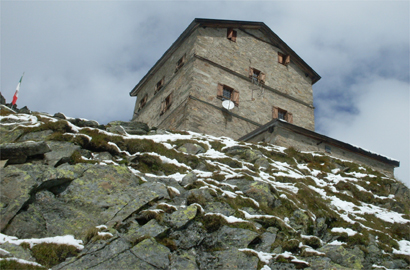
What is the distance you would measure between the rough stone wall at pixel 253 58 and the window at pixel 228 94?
5.49 ft

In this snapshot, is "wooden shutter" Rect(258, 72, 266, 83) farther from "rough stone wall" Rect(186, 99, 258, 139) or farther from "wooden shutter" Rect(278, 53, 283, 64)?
"rough stone wall" Rect(186, 99, 258, 139)

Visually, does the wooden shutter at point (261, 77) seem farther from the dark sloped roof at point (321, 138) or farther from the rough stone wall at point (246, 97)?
the dark sloped roof at point (321, 138)

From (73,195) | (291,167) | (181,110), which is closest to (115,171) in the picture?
(73,195)

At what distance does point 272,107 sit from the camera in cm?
2564

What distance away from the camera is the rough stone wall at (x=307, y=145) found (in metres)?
19.2

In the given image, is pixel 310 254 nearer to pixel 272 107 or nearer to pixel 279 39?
pixel 272 107

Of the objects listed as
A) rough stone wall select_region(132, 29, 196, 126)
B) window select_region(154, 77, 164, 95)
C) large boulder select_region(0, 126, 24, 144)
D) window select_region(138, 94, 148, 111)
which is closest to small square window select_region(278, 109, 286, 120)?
rough stone wall select_region(132, 29, 196, 126)

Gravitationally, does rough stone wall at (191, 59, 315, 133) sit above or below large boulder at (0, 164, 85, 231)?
above

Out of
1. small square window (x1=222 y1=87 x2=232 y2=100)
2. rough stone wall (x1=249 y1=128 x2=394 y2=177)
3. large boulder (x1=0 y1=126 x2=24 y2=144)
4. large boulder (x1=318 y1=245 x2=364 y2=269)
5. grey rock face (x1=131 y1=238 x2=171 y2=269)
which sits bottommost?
grey rock face (x1=131 y1=238 x2=171 y2=269)

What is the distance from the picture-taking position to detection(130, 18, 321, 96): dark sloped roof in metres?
25.7

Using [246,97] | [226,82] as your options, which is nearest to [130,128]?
[226,82]

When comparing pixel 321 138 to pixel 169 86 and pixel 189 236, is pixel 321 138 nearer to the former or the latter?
pixel 169 86

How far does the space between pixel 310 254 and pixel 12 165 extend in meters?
6.73

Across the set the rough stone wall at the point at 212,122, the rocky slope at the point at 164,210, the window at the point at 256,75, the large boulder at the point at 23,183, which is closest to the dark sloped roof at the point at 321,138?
the rough stone wall at the point at 212,122
